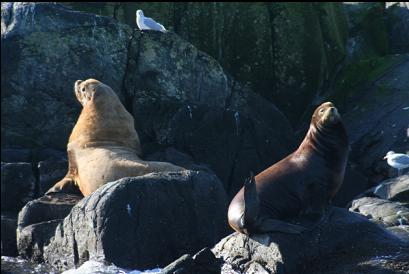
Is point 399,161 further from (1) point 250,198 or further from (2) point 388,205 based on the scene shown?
(1) point 250,198

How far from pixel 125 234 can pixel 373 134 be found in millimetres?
6522

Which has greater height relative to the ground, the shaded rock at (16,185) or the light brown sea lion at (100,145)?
the light brown sea lion at (100,145)

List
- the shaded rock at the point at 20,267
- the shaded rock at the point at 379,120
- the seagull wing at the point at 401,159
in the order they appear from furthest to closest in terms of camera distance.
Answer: the shaded rock at the point at 379,120 < the seagull wing at the point at 401,159 < the shaded rock at the point at 20,267

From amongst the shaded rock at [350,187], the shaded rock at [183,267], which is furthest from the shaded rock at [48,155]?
the shaded rock at [183,267]

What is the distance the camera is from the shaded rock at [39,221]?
11.9 m

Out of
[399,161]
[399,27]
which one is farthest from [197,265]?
[399,27]

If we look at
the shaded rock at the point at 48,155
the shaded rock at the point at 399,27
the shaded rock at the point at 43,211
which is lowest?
the shaded rock at the point at 43,211

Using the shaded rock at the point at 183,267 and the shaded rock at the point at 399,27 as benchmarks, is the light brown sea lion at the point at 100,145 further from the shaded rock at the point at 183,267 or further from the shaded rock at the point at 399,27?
the shaded rock at the point at 399,27

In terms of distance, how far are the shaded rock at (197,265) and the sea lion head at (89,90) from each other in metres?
5.51

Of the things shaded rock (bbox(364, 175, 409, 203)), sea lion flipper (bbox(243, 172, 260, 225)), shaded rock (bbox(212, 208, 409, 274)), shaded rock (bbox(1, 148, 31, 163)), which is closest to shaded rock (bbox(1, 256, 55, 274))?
shaded rock (bbox(212, 208, 409, 274))

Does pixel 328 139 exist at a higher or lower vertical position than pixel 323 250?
higher

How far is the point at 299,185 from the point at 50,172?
5.06 m

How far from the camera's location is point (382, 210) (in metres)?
12.2

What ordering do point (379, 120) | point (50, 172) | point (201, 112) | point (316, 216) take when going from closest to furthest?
point (316, 216) → point (50, 172) → point (201, 112) → point (379, 120)
